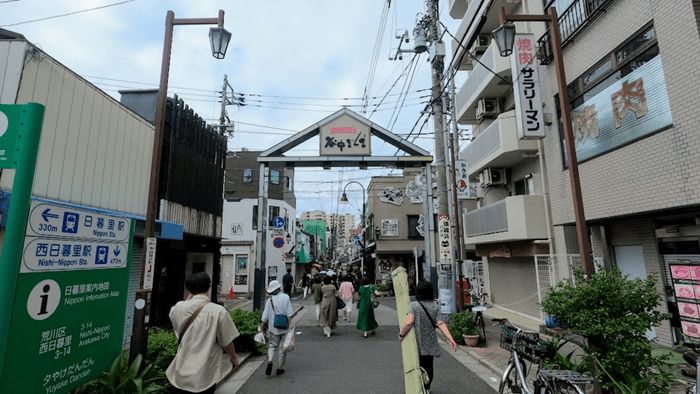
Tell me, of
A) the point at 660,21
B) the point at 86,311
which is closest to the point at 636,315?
the point at 660,21

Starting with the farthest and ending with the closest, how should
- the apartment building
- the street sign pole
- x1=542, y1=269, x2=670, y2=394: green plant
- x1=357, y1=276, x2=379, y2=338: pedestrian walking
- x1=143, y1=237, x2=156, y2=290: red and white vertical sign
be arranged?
x1=357, y1=276, x2=379, y2=338: pedestrian walking
the apartment building
x1=143, y1=237, x2=156, y2=290: red and white vertical sign
x1=542, y1=269, x2=670, y2=394: green plant
the street sign pole

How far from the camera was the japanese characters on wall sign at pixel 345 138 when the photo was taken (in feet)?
42.8

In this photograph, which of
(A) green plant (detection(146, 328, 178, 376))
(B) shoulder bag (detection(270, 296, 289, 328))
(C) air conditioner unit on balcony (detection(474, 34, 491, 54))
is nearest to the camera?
(A) green plant (detection(146, 328, 178, 376))

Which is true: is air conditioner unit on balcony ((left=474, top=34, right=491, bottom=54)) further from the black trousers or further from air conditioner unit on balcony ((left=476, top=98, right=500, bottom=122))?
the black trousers

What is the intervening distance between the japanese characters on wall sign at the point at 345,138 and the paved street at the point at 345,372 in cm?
639

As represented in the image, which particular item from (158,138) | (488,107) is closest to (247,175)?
(488,107)

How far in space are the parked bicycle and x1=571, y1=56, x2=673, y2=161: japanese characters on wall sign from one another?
5.21 meters

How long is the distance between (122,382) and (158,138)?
13.2 ft

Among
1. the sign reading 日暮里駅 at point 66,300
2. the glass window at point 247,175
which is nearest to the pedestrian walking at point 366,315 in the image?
the sign reading 日暮里駅 at point 66,300

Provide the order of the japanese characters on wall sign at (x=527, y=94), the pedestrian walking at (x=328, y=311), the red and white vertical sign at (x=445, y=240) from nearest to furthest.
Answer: the japanese characters on wall sign at (x=527, y=94)
the pedestrian walking at (x=328, y=311)
the red and white vertical sign at (x=445, y=240)

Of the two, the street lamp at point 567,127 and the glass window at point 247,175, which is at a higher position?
the glass window at point 247,175

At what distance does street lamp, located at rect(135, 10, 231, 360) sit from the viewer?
555 cm

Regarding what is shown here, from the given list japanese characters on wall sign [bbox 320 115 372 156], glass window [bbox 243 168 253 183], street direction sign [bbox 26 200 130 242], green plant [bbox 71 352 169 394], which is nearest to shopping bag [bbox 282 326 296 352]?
green plant [bbox 71 352 169 394]

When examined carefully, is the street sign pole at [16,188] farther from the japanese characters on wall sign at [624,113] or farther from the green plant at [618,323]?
the japanese characters on wall sign at [624,113]
